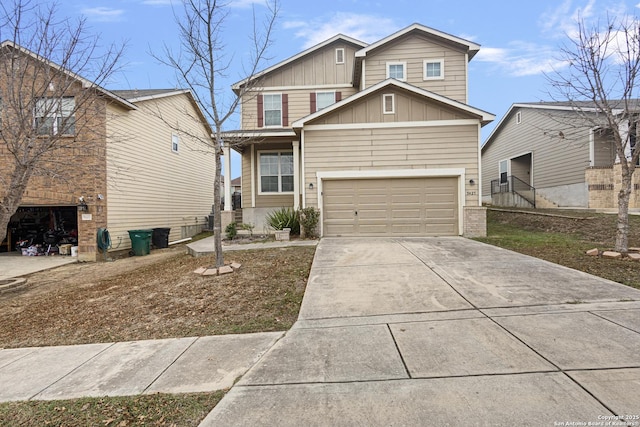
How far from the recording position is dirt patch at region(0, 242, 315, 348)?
4.47 metres

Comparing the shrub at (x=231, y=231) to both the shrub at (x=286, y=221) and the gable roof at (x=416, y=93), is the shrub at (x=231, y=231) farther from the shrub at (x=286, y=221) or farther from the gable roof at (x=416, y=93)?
the gable roof at (x=416, y=93)

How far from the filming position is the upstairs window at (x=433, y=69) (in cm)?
1428

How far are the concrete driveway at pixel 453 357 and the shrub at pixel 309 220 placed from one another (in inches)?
198

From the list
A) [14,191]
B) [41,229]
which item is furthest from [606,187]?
[41,229]

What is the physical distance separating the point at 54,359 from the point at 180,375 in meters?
1.83

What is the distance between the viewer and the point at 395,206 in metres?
11.2

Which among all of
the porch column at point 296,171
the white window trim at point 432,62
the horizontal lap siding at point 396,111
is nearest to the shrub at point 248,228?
the porch column at point 296,171

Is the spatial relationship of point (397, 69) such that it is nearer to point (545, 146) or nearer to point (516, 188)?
point (545, 146)

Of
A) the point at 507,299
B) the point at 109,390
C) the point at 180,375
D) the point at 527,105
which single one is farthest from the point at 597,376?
the point at 527,105

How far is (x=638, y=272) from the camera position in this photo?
600 cm

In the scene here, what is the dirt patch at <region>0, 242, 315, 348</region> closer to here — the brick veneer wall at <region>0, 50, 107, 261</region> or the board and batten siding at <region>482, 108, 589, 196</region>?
the brick veneer wall at <region>0, 50, 107, 261</region>

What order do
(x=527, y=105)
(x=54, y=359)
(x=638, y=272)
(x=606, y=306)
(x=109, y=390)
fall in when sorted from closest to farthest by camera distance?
(x=109, y=390) → (x=54, y=359) → (x=606, y=306) → (x=638, y=272) → (x=527, y=105)

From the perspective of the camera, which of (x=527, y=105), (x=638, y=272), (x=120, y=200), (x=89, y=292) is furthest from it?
(x=527, y=105)

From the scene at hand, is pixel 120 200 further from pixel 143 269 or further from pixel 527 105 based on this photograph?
pixel 527 105
